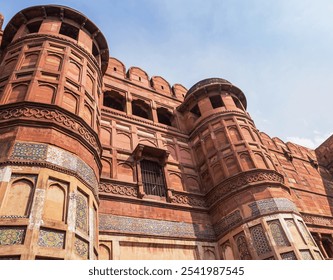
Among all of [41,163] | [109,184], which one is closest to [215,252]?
[109,184]

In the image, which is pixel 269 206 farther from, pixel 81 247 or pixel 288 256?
pixel 81 247

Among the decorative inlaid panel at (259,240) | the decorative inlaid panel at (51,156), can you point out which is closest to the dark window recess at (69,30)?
the decorative inlaid panel at (51,156)

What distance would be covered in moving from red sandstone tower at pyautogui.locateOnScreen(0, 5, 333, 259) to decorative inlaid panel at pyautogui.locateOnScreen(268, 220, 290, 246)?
0.03 metres

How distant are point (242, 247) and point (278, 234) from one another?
4.05 ft

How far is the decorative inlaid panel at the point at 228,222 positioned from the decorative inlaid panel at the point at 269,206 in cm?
53

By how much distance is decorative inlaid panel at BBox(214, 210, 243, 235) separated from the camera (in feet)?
32.8

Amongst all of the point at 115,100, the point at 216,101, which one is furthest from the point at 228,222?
the point at 115,100

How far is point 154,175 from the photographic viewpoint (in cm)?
1129

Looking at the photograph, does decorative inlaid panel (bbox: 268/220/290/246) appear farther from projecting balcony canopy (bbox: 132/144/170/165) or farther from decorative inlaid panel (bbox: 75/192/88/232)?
decorative inlaid panel (bbox: 75/192/88/232)

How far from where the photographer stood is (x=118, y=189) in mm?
9664

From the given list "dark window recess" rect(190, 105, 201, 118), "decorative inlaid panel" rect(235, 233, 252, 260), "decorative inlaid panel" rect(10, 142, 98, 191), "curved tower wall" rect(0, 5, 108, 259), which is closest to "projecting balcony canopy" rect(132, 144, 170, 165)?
"curved tower wall" rect(0, 5, 108, 259)

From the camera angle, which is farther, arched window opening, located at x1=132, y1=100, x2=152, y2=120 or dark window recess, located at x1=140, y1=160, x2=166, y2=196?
arched window opening, located at x1=132, y1=100, x2=152, y2=120

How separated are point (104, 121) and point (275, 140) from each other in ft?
43.4

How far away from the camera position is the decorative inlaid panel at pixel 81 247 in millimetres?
5754
